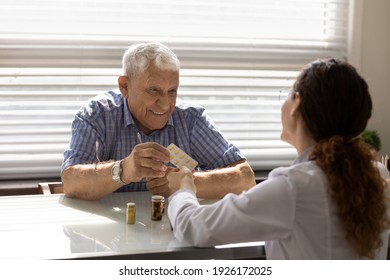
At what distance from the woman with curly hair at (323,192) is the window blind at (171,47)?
2.33m

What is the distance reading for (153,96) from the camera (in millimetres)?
3027

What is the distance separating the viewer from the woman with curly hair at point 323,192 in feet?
5.90

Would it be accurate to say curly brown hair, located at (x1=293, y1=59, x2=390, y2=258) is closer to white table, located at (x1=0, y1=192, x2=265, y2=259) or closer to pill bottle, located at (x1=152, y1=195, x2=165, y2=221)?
white table, located at (x1=0, y1=192, x2=265, y2=259)

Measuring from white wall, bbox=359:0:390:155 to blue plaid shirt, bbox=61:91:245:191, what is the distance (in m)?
1.83

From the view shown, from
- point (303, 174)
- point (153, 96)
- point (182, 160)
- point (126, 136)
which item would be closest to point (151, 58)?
point (153, 96)

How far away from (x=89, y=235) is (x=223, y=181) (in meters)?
0.83

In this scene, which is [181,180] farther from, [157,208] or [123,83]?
[123,83]

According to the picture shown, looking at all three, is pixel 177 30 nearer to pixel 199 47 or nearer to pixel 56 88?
pixel 199 47

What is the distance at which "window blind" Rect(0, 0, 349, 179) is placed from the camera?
154 inches

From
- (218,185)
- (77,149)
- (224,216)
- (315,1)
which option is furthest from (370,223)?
(315,1)

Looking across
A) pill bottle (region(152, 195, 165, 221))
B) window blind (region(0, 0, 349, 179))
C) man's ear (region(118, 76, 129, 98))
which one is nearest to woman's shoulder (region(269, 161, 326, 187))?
pill bottle (region(152, 195, 165, 221))

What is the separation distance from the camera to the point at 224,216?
1.87 metres

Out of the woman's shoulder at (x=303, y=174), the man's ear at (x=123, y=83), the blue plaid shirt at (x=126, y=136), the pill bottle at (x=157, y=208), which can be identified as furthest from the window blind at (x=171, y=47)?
the woman's shoulder at (x=303, y=174)

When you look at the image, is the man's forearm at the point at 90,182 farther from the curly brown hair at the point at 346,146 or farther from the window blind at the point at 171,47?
the window blind at the point at 171,47
